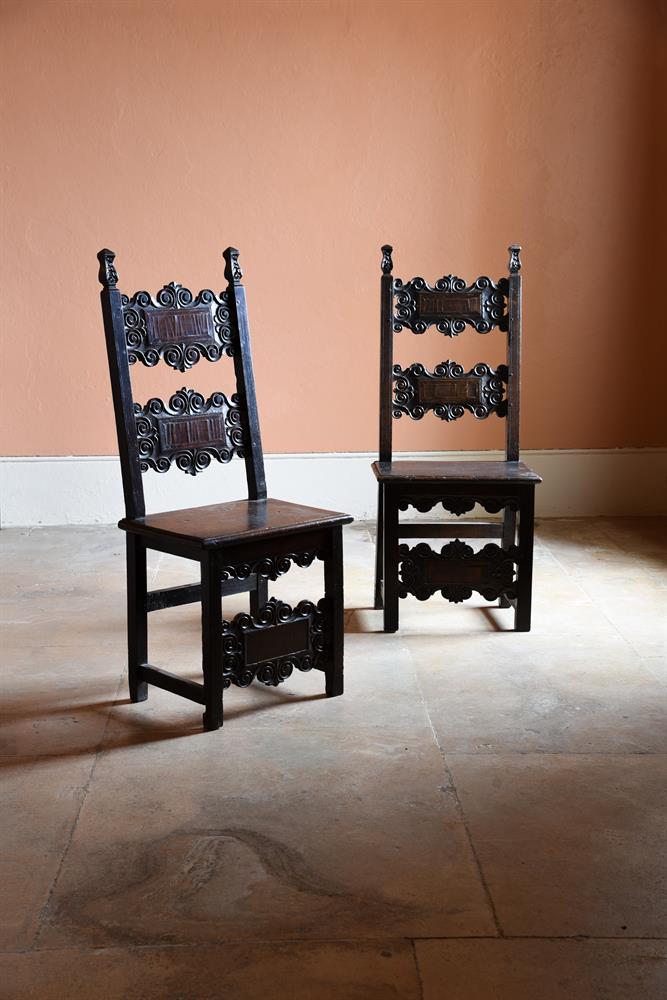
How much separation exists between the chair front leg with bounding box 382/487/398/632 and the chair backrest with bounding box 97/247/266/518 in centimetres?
50

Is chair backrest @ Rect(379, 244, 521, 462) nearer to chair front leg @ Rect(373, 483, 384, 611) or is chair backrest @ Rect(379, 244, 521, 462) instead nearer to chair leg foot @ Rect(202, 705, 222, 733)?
chair front leg @ Rect(373, 483, 384, 611)

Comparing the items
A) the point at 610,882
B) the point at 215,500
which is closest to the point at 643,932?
the point at 610,882

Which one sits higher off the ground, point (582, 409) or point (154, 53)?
point (154, 53)

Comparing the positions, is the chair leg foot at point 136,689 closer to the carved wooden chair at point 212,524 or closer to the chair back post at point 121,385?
the carved wooden chair at point 212,524

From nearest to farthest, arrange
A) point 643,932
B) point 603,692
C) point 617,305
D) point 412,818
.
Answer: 1. point 643,932
2. point 412,818
3. point 603,692
4. point 617,305

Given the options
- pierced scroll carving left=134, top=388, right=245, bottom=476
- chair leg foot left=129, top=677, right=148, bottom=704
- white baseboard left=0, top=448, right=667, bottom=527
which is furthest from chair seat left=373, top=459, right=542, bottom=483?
white baseboard left=0, top=448, right=667, bottom=527

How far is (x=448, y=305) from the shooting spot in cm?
374

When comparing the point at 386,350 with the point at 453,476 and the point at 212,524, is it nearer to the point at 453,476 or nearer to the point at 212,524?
the point at 453,476

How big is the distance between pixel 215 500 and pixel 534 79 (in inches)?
95.3

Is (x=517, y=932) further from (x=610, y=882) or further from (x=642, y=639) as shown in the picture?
(x=642, y=639)

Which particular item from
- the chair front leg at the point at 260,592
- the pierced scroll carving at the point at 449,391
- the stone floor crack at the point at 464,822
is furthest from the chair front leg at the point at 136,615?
the pierced scroll carving at the point at 449,391

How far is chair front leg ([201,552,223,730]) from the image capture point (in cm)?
266

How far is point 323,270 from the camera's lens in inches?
203

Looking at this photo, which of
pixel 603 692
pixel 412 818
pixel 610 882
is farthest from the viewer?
pixel 603 692
